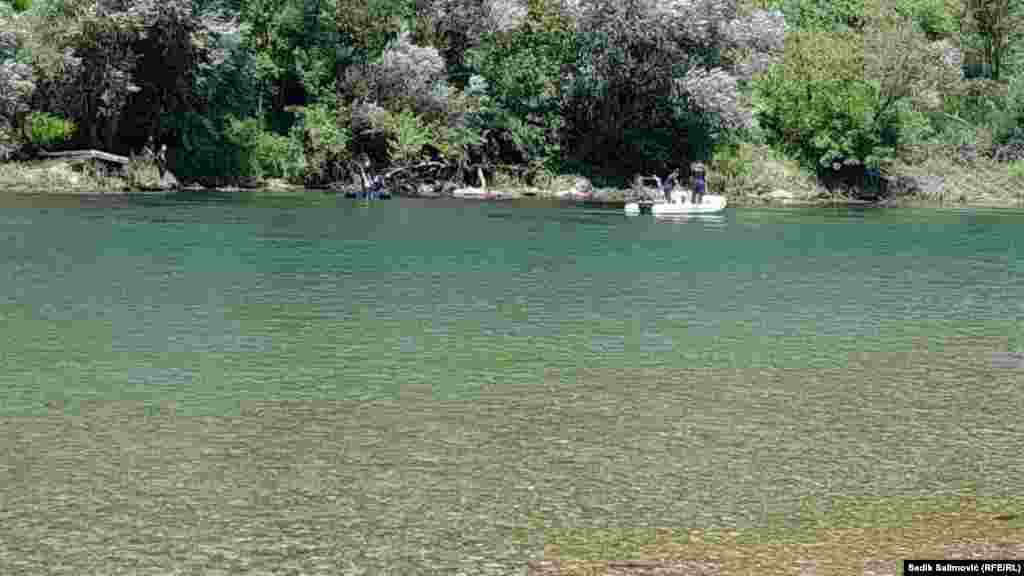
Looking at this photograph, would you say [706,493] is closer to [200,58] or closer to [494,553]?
[494,553]

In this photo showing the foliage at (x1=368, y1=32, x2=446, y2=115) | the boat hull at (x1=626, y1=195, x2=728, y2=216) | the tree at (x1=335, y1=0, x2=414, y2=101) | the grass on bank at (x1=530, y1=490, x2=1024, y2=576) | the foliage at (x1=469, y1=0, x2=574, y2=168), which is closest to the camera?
the grass on bank at (x1=530, y1=490, x2=1024, y2=576)

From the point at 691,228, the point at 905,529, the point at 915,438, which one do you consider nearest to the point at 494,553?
the point at 905,529

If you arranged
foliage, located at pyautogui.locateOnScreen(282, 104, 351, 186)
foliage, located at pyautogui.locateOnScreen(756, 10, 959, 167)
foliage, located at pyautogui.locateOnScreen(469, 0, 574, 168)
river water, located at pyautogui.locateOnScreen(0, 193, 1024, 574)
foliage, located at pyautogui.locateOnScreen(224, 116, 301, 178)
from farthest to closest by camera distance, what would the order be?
foliage, located at pyautogui.locateOnScreen(756, 10, 959, 167) → foliage, located at pyautogui.locateOnScreen(469, 0, 574, 168) → foliage, located at pyautogui.locateOnScreen(282, 104, 351, 186) → foliage, located at pyautogui.locateOnScreen(224, 116, 301, 178) → river water, located at pyautogui.locateOnScreen(0, 193, 1024, 574)

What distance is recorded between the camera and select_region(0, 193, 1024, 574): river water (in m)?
10.3

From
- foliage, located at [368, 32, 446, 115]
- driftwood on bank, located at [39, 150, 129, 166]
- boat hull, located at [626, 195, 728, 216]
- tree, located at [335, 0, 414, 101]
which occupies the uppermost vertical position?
tree, located at [335, 0, 414, 101]

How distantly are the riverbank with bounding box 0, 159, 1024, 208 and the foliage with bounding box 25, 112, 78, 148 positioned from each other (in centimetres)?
170

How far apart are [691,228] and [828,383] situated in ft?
119

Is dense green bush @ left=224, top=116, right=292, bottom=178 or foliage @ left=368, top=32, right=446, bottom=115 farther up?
foliage @ left=368, top=32, right=446, bottom=115

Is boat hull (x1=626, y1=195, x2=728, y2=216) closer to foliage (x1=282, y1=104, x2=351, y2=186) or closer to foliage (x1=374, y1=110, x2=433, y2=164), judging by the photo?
foliage (x1=374, y1=110, x2=433, y2=164)

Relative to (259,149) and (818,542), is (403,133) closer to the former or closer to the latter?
(259,149)

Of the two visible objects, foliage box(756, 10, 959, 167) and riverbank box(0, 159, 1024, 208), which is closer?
riverbank box(0, 159, 1024, 208)

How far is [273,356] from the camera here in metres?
18.4

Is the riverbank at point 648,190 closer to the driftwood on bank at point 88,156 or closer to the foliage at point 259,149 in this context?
the driftwood on bank at point 88,156

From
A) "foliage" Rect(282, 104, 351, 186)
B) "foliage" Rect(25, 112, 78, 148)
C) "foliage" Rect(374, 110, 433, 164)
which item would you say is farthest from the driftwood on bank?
"foliage" Rect(374, 110, 433, 164)
